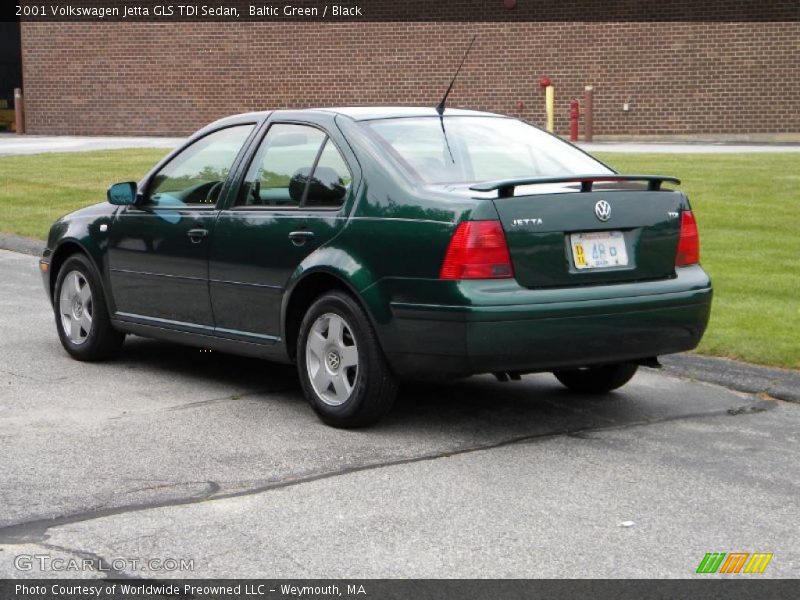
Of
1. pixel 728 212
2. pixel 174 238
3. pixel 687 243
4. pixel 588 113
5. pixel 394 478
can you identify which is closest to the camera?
pixel 394 478

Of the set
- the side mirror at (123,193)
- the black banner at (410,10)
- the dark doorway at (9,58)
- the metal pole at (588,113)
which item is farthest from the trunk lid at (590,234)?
the dark doorway at (9,58)

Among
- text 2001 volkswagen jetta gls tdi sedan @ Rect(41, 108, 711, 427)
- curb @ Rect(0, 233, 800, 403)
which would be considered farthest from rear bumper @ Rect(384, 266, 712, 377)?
curb @ Rect(0, 233, 800, 403)

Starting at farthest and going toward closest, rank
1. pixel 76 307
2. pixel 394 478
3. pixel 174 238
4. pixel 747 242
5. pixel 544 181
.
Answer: pixel 747 242, pixel 76 307, pixel 174 238, pixel 544 181, pixel 394 478

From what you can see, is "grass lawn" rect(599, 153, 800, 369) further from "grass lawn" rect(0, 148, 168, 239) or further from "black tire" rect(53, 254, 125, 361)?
"grass lawn" rect(0, 148, 168, 239)

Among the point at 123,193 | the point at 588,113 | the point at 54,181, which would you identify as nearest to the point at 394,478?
the point at 123,193

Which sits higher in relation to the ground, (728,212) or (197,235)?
(197,235)

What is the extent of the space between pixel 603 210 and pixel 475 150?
2.96 ft

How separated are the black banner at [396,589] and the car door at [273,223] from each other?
2565 mm

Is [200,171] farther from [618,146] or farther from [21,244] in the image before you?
[618,146]

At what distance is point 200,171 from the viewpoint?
25.8 feet

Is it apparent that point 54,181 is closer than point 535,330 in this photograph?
No

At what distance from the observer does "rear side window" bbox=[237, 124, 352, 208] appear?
6914 mm

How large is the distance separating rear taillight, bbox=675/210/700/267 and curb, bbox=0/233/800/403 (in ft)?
3.37

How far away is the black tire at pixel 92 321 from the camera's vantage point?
833 centimetres
